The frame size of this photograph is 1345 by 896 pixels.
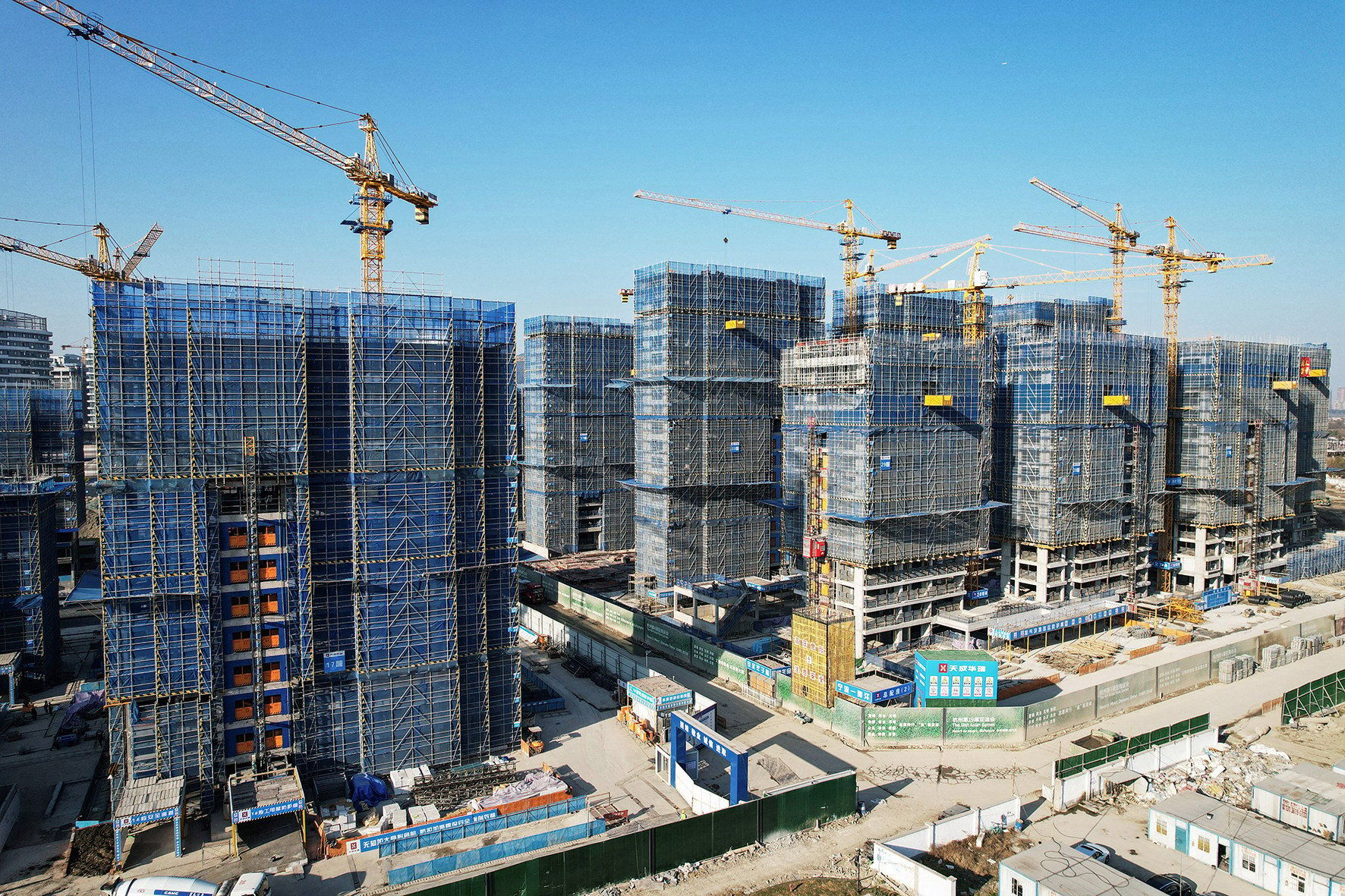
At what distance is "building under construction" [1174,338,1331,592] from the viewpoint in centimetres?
8394

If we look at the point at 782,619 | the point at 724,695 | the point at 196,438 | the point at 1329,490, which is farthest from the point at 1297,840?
the point at 1329,490

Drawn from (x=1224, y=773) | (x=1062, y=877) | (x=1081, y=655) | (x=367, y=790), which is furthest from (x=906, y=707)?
(x=367, y=790)

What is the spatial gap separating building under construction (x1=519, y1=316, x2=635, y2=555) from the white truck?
67256 mm

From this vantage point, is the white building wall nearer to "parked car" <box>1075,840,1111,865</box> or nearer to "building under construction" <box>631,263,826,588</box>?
"parked car" <box>1075,840,1111,865</box>

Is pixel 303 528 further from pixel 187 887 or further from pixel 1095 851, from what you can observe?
pixel 1095 851

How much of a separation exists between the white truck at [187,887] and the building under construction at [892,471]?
42.3 m

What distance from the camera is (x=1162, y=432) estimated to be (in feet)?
271

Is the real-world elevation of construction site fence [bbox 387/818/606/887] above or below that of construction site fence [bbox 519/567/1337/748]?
below

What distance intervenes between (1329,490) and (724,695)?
158 metres

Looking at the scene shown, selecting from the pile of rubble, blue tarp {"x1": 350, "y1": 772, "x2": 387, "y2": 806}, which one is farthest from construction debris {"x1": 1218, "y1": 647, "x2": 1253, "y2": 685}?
blue tarp {"x1": 350, "y1": 772, "x2": 387, "y2": 806}

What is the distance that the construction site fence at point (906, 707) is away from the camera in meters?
51.9

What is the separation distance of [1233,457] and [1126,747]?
49077mm

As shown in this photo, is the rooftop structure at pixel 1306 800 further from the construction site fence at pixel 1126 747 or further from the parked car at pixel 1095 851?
the parked car at pixel 1095 851

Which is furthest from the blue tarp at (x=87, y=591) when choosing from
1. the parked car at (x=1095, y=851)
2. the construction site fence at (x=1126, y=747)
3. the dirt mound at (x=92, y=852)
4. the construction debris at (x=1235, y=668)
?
the construction debris at (x=1235, y=668)
